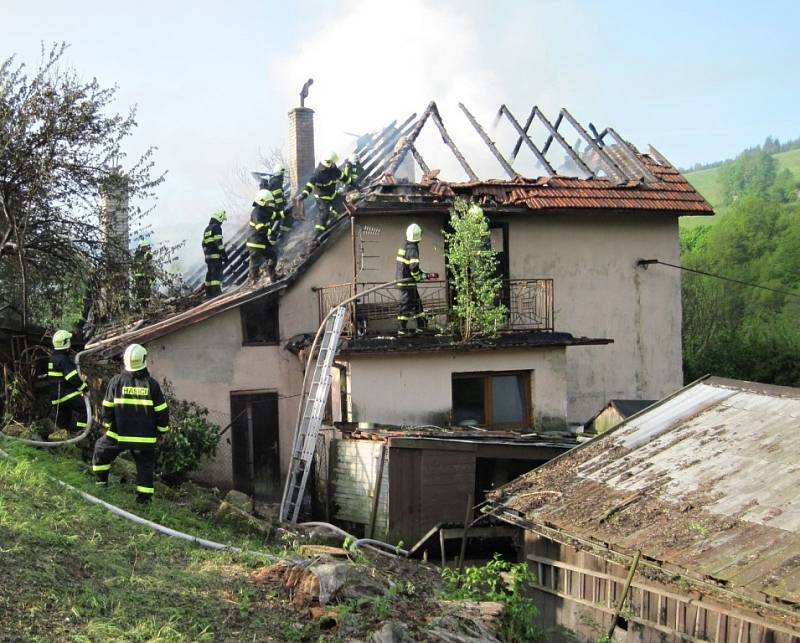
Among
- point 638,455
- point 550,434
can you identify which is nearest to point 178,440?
point 550,434

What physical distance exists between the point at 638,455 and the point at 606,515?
5.03 ft

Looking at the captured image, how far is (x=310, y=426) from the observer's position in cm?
1494

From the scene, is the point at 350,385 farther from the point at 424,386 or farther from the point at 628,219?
the point at 628,219

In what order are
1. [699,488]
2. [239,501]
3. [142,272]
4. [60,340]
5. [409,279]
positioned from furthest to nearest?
[142,272], [409,279], [239,501], [60,340], [699,488]

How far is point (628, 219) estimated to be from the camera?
65.0 feet

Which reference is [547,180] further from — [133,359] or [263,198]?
[133,359]

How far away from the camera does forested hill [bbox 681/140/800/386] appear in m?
25.6

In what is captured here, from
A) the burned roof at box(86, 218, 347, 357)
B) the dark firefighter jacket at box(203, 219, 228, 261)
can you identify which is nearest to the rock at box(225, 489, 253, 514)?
the burned roof at box(86, 218, 347, 357)

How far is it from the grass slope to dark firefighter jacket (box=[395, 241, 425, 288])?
6.92 meters

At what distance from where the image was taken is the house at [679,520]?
7547 mm

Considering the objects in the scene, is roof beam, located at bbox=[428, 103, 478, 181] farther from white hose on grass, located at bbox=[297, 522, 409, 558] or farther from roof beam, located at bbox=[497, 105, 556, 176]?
white hose on grass, located at bbox=[297, 522, 409, 558]

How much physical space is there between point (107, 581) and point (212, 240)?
37.0 ft

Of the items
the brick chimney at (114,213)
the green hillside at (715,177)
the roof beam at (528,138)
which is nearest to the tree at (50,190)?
the brick chimney at (114,213)

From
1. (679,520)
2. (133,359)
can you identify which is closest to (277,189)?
(133,359)
